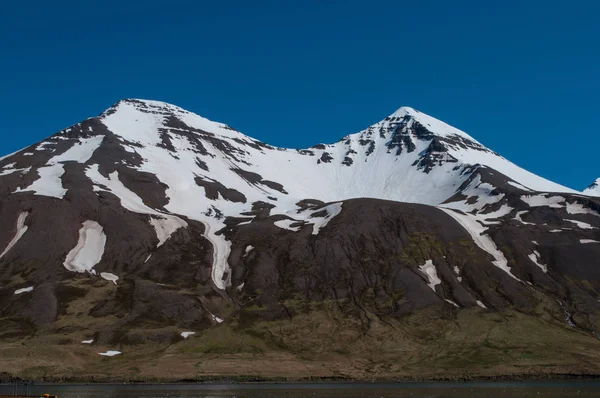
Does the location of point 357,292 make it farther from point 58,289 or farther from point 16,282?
point 16,282

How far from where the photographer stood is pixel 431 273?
19338cm

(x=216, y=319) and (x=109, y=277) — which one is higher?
(x=109, y=277)

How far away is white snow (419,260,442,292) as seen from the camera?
617 ft

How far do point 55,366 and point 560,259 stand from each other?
145 meters

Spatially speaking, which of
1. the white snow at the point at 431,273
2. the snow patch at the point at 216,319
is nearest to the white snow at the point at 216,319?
the snow patch at the point at 216,319

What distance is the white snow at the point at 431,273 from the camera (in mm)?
188000

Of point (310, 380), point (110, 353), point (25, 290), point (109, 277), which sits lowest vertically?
point (310, 380)

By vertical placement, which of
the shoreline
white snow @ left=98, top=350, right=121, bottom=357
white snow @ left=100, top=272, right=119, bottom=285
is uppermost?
white snow @ left=100, top=272, right=119, bottom=285

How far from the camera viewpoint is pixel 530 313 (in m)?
175

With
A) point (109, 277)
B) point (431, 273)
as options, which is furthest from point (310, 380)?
point (109, 277)

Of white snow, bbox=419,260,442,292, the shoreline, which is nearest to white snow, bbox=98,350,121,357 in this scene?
the shoreline

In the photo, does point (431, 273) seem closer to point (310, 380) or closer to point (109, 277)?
point (310, 380)

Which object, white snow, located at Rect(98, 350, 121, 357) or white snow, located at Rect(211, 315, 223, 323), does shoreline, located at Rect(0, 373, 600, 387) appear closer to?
white snow, located at Rect(98, 350, 121, 357)

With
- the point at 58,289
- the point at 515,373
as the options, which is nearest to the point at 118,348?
the point at 58,289
